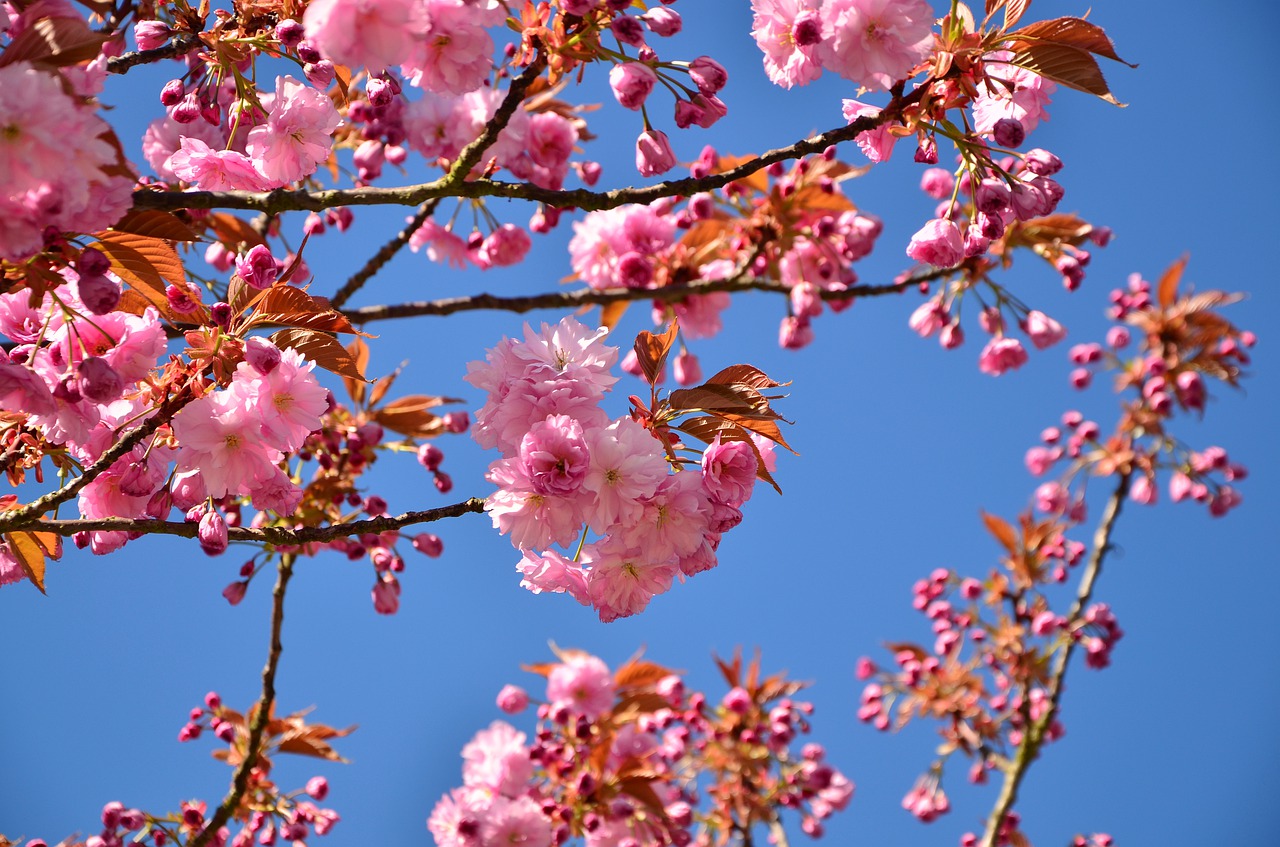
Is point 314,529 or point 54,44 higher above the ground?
point 54,44

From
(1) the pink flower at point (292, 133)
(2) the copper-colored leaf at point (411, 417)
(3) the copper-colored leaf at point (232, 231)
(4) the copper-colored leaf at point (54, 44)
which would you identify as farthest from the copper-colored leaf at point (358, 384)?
(4) the copper-colored leaf at point (54, 44)

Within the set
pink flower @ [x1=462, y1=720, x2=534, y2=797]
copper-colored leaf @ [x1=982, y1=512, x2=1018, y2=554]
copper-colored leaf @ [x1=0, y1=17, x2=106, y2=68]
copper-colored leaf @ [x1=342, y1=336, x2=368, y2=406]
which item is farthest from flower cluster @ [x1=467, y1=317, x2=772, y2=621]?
copper-colored leaf @ [x1=982, y1=512, x2=1018, y2=554]

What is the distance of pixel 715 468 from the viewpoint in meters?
1.18

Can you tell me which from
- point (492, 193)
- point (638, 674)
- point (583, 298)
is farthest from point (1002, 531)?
point (492, 193)

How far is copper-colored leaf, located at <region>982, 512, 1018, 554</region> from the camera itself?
394 cm

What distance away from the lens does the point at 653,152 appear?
5.21 feet

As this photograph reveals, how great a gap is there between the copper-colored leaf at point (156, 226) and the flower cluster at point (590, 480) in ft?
1.29

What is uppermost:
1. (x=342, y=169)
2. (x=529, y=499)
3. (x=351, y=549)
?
(x=342, y=169)

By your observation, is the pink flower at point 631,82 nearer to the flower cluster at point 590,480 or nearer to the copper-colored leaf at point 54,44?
the flower cluster at point 590,480

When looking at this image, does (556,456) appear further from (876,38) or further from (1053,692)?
(1053,692)

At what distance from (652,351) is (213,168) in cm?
77

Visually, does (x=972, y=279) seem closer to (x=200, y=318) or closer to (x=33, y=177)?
(x=200, y=318)

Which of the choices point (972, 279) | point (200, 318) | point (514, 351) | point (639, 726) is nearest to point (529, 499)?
point (514, 351)

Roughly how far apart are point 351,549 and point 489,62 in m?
1.18
